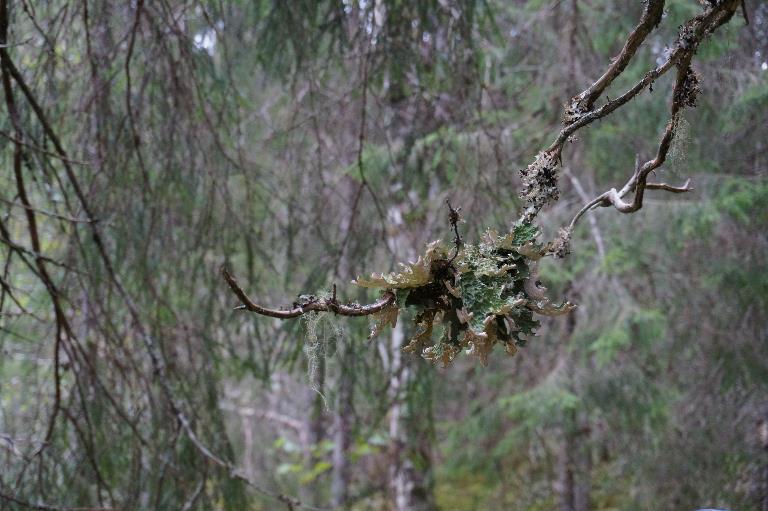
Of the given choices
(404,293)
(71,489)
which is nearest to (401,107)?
(71,489)

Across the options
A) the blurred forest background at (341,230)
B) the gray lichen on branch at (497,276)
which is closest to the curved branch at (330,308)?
the gray lichen on branch at (497,276)

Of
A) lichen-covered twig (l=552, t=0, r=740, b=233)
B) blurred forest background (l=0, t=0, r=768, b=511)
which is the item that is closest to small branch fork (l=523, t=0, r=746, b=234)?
lichen-covered twig (l=552, t=0, r=740, b=233)

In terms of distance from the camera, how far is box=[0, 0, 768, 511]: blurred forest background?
2.67 metres

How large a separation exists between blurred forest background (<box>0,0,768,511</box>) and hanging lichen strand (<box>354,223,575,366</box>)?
0.20 meters

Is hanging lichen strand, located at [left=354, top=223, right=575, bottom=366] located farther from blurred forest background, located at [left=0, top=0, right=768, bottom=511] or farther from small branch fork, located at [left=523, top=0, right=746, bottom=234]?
blurred forest background, located at [left=0, top=0, right=768, bottom=511]

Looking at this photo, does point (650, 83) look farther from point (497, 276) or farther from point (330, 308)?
point (330, 308)

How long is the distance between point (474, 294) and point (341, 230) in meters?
3.57

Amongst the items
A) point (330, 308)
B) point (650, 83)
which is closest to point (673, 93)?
point (650, 83)

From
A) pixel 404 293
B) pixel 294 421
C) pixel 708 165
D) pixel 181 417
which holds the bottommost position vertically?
pixel 404 293

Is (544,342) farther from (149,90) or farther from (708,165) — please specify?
(149,90)

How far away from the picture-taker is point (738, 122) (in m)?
3.62

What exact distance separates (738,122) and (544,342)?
284 cm

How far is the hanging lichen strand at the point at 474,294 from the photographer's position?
108 centimetres

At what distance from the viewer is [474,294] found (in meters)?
1.10
